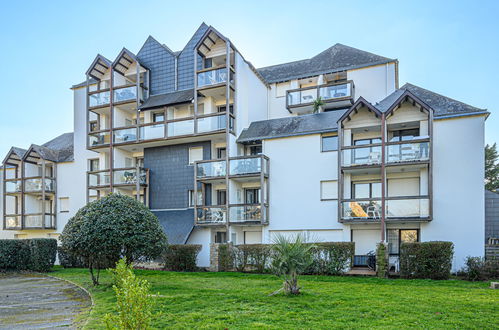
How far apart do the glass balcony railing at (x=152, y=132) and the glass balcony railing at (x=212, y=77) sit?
12.2 feet

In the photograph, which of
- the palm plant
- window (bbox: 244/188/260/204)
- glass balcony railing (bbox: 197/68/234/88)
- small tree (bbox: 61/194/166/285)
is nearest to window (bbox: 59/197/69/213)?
glass balcony railing (bbox: 197/68/234/88)

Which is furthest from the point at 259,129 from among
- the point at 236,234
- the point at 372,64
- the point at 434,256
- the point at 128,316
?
the point at 128,316

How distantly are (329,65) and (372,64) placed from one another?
3.27 m

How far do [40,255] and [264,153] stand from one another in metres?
13.6

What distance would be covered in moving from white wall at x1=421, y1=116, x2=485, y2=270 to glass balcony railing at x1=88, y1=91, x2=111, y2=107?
68.5ft

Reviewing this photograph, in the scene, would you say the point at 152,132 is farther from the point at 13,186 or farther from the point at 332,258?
the point at 332,258

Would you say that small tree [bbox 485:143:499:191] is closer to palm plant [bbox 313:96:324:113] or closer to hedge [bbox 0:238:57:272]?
palm plant [bbox 313:96:324:113]

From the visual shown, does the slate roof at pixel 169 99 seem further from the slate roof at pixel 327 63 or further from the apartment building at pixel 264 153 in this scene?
the slate roof at pixel 327 63

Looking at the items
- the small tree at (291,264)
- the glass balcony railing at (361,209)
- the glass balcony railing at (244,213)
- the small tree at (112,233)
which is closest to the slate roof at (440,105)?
the glass balcony railing at (361,209)

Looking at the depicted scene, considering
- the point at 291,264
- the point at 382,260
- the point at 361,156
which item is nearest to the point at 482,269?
the point at 382,260

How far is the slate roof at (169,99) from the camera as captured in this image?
24172 mm

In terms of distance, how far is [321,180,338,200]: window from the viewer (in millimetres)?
20359

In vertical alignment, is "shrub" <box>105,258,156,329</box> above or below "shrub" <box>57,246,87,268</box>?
above

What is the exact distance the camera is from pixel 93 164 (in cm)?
2848
